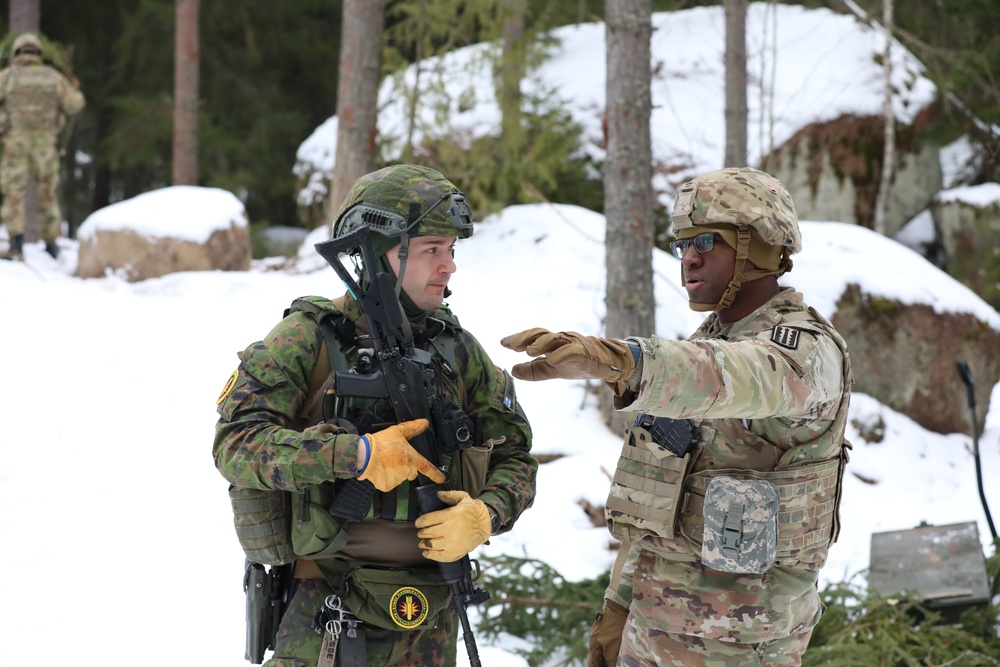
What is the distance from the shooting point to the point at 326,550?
2.36 meters

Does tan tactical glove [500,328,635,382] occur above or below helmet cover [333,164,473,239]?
below

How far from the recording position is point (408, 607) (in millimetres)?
2387

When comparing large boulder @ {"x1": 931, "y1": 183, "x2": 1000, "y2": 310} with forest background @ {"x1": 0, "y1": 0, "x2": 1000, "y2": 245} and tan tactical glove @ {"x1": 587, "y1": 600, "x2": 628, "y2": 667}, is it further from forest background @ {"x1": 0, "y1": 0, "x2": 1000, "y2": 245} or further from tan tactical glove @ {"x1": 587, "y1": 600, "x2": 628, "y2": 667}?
tan tactical glove @ {"x1": 587, "y1": 600, "x2": 628, "y2": 667}

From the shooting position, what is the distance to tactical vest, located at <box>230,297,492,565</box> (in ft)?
7.67

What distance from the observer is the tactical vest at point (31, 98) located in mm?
10305

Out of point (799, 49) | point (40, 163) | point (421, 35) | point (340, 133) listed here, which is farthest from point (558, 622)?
point (799, 49)

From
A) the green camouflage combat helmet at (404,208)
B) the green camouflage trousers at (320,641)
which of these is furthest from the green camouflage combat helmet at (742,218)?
the green camouflage trousers at (320,641)

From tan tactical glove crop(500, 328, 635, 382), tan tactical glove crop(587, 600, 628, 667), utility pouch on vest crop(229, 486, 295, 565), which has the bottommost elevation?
tan tactical glove crop(587, 600, 628, 667)

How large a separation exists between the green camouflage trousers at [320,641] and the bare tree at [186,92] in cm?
1166

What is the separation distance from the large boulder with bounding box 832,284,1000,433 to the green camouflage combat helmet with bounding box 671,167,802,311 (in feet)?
19.7

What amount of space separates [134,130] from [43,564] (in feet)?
39.2

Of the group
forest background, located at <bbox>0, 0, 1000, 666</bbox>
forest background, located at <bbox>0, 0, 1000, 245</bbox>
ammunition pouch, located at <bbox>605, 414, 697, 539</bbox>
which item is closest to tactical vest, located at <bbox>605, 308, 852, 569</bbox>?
ammunition pouch, located at <bbox>605, 414, 697, 539</bbox>

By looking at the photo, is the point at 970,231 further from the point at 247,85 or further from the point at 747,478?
the point at 247,85

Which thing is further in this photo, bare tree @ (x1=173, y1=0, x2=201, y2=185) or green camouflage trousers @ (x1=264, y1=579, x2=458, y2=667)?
bare tree @ (x1=173, y1=0, x2=201, y2=185)
